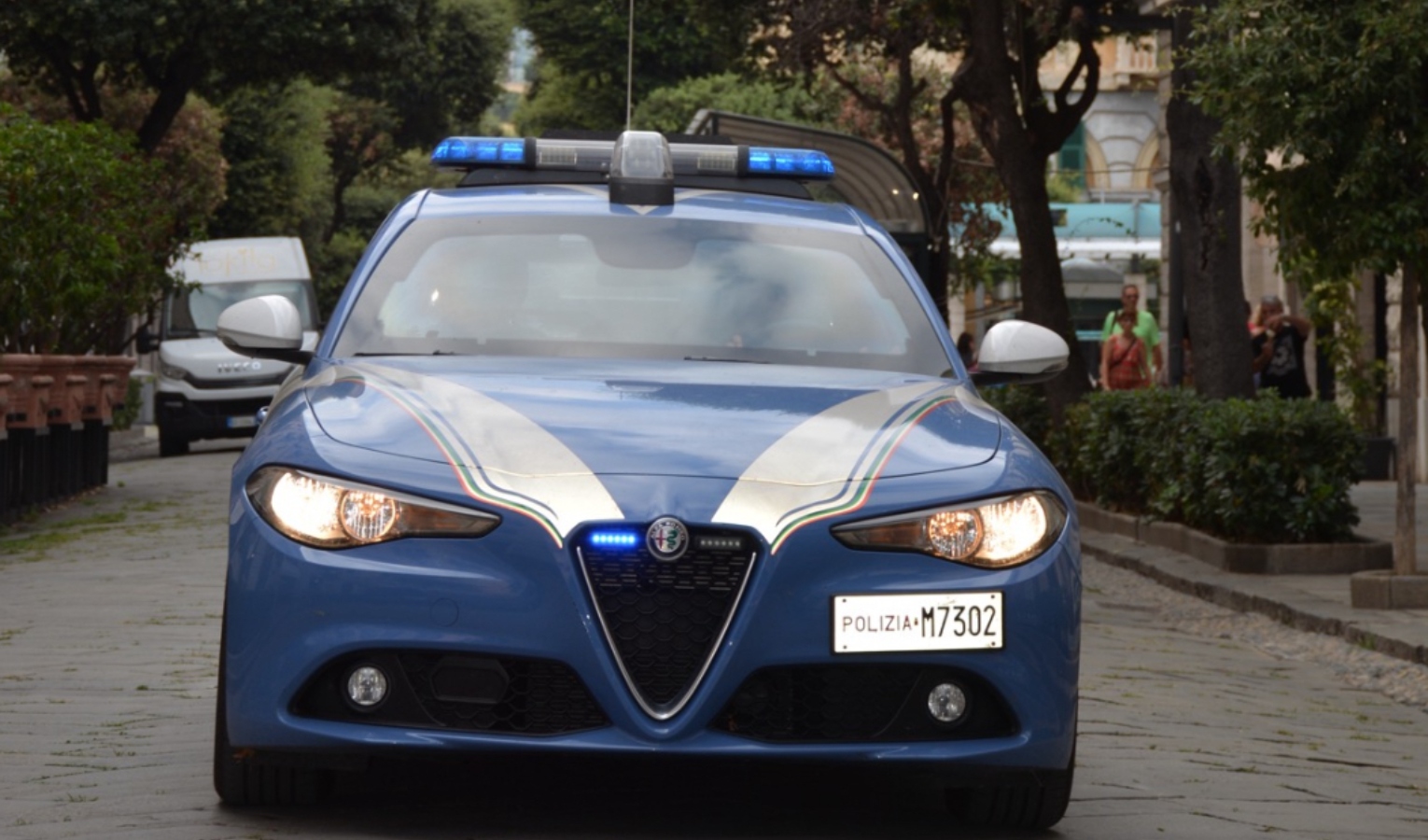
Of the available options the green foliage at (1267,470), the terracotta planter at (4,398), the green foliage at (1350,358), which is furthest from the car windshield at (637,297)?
the green foliage at (1350,358)

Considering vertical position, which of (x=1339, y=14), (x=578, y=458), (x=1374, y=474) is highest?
(x=1339, y=14)

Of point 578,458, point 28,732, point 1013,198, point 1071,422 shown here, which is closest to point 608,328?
point 578,458

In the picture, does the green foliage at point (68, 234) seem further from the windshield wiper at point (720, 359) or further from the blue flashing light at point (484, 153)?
the windshield wiper at point (720, 359)

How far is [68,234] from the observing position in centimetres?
1891

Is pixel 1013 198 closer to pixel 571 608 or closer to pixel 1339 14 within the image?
pixel 1339 14

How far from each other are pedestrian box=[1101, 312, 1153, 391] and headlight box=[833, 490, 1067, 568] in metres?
17.2

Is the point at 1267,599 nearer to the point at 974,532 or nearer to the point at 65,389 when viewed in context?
the point at 974,532

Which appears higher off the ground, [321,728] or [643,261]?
[643,261]

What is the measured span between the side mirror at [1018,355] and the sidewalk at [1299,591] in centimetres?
417

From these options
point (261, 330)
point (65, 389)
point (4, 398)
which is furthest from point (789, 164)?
point (65, 389)

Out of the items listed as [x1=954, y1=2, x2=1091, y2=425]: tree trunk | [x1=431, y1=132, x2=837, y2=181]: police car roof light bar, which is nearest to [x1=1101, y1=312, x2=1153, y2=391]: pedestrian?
[x1=954, y1=2, x2=1091, y2=425]: tree trunk

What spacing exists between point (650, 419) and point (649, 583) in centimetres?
48

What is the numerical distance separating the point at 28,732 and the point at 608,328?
2.15 metres

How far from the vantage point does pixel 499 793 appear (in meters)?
6.08
